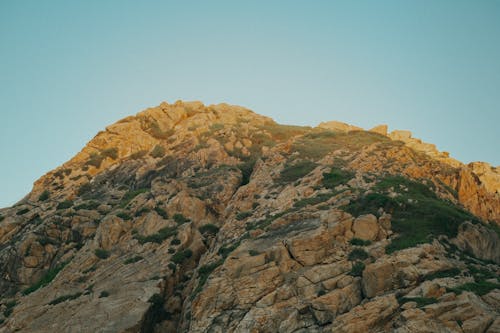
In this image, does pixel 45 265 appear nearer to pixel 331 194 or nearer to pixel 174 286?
pixel 174 286

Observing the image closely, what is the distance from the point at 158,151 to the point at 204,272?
40099mm

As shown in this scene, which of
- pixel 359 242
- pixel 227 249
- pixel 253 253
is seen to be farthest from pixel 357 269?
pixel 227 249

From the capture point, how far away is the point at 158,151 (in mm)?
77125

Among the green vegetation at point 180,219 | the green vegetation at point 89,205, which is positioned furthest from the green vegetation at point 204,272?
the green vegetation at point 89,205

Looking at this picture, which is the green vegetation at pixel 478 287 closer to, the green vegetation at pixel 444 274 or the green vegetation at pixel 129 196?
the green vegetation at pixel 444 274

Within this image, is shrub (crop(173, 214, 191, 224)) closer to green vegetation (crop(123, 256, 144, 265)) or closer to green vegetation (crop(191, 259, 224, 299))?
green vegetation (crop(123, 256, 144, 265))

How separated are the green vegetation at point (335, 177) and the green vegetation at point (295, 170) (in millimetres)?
4963

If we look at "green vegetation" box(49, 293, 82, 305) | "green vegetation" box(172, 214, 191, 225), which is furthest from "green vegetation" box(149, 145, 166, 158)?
"green vegetation" box(49, 293, 82, 305)

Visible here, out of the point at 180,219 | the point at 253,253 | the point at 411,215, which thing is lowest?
the point at 411,215

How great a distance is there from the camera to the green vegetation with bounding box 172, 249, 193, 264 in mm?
44344

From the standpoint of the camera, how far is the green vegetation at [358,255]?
114 ft

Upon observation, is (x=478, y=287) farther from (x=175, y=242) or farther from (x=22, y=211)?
(x=22, y=211)

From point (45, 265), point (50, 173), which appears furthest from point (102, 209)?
point (50, 173)

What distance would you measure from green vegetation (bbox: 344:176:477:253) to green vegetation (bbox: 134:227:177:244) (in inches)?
751
